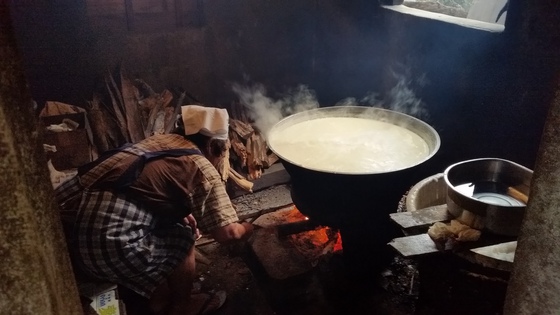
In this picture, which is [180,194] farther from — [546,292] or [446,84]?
[446,84]

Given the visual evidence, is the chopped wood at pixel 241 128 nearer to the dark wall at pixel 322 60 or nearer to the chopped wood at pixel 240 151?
the chopped wood at pixel 240 151

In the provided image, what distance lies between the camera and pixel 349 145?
14.4ft

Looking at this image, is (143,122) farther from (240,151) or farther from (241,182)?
(241,182)

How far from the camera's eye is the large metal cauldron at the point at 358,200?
3545mm

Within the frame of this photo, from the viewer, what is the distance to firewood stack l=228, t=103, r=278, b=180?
6.41 meters

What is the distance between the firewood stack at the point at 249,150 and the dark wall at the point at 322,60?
3.45 ft

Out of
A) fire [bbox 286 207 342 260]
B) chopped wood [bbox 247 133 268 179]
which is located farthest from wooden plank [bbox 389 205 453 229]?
chopped wood [bbox 247 133 268 179]

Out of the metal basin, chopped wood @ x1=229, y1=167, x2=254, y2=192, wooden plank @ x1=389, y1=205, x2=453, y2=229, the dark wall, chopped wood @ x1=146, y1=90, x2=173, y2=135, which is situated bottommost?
chopped wood @ x1=229, y1=167, x2=254, y2=192

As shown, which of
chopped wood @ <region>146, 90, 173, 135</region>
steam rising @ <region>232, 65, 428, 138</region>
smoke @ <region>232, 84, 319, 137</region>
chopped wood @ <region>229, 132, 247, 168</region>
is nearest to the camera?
steam rising @ <region>232, 65, 428, 138</region>

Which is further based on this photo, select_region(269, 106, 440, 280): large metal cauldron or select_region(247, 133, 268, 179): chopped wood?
select_region(247, 133, 268, 179): chopped wood

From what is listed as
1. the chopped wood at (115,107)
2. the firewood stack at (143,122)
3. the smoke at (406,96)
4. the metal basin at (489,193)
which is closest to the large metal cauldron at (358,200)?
the metal basin at (489,193)

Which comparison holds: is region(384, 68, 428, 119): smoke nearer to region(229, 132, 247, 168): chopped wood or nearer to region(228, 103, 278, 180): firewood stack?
region(228, 103, 278, 180): firewood stack

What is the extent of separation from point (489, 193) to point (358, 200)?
1.07 m

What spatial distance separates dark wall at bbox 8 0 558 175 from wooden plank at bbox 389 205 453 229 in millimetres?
1968
